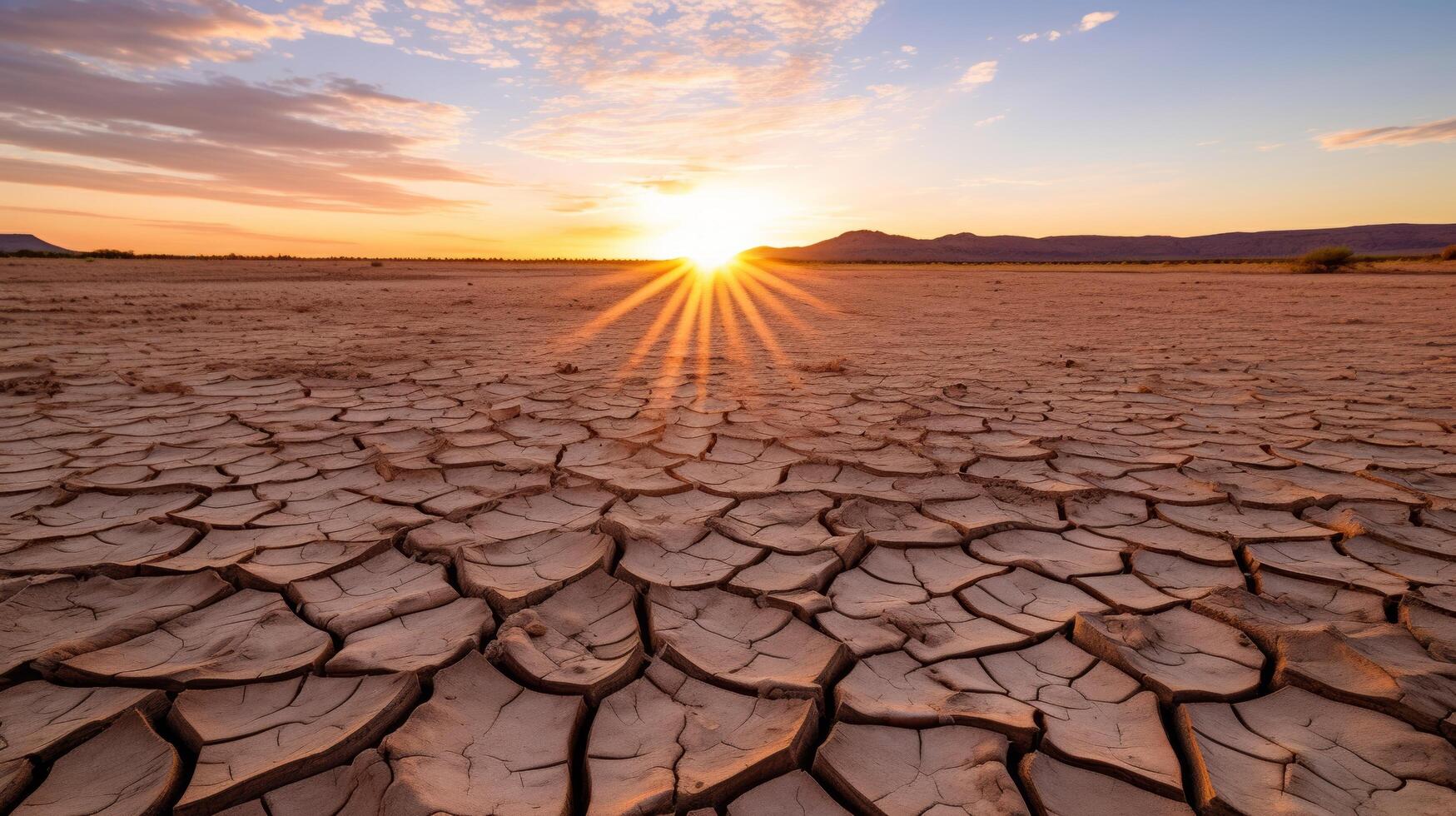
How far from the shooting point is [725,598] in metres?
1.48

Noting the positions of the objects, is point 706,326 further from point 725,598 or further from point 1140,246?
point 1140,246

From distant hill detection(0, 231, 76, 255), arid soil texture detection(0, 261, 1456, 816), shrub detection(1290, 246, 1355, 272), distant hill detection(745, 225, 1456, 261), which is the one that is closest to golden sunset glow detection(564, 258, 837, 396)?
arid soil texture detection(0, 261, 1456, 816)

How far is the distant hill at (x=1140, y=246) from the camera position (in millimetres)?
58672

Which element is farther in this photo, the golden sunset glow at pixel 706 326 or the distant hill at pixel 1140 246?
the distant hill at pixel 1140 246

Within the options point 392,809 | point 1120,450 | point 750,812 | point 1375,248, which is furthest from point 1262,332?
point 1375,248

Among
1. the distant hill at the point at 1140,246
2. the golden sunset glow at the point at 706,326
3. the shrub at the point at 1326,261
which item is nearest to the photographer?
the golden sunset glow at the point at 706,326


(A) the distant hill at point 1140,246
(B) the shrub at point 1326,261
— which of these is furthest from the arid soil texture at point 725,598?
(A) the distant hill at point 1140,246

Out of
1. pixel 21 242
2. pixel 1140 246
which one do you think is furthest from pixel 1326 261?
pixel 21 242

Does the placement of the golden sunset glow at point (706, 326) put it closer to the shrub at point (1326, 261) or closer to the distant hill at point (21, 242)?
the shrub at point (1326, 261)

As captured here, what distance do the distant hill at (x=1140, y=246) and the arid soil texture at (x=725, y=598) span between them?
2373 inches

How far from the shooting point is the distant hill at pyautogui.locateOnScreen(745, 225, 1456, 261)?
58.7 metres

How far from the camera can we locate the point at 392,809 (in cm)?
88

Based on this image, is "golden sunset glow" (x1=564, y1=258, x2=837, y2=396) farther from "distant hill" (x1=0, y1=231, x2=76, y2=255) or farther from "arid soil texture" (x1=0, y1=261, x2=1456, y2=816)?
"distant hill" (x1=0, y1=231, x2=76, y2=255)

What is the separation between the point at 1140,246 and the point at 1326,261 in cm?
6502
